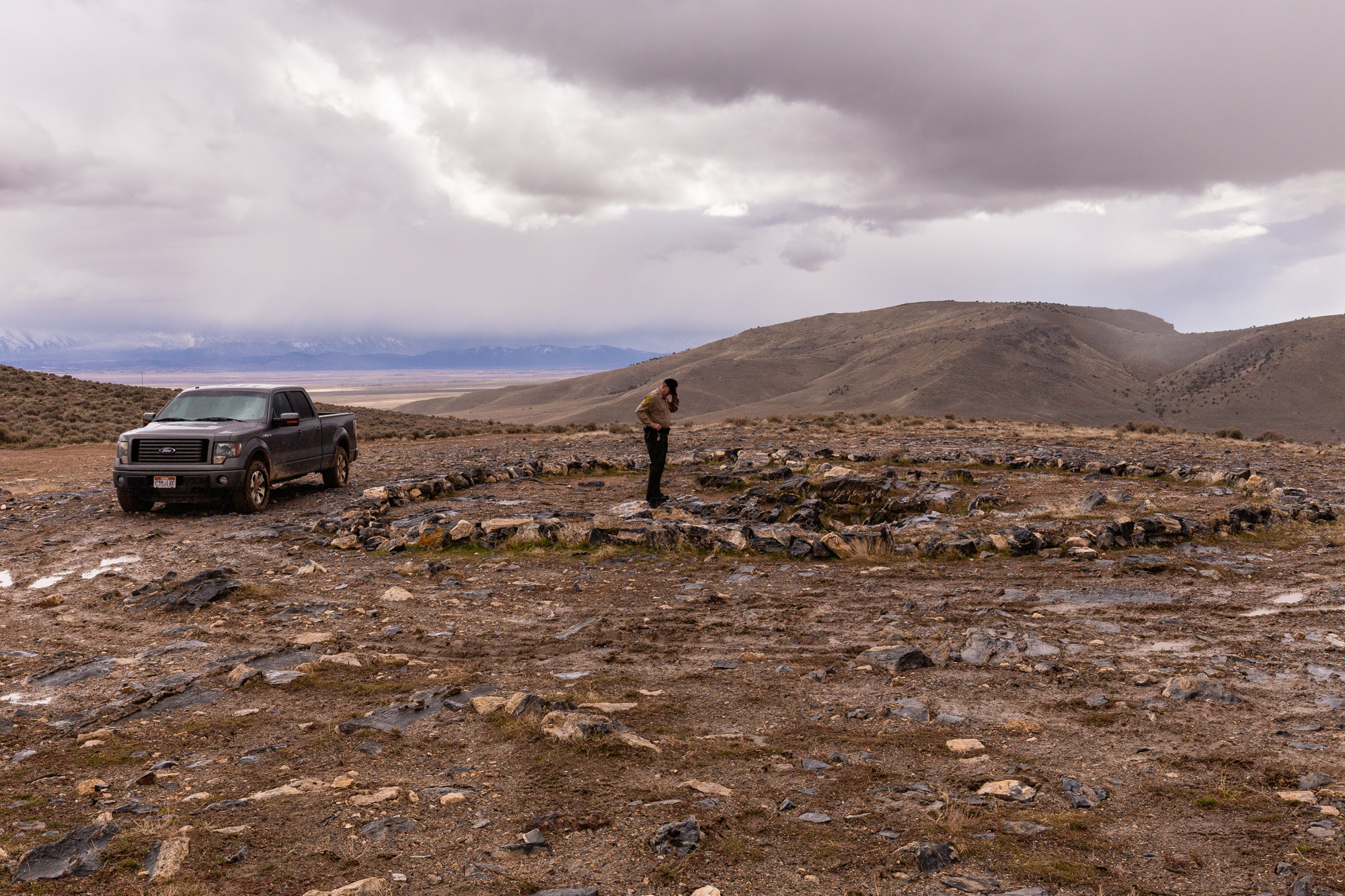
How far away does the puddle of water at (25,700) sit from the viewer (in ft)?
21.3

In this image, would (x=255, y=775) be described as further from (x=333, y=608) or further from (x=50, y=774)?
(x=333, y=608)

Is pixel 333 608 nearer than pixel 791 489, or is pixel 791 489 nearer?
pixel 333 608

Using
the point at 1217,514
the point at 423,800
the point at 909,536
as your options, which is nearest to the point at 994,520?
the point at 909,536

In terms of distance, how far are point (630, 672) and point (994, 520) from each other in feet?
29.1

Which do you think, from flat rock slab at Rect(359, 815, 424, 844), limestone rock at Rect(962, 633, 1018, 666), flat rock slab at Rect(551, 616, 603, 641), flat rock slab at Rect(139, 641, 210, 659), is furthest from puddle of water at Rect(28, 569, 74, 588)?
limestone rock at Rect(962, 633, 1018, 666)

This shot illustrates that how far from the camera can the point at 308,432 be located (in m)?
17.8

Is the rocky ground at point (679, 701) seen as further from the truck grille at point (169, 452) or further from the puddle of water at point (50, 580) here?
the truck grille at point (169, 452)

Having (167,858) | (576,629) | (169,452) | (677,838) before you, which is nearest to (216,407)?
(169,452)

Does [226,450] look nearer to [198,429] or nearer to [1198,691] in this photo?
[198,429]

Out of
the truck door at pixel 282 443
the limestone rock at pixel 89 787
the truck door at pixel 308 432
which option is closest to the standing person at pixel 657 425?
the truck door at pixel 282 443

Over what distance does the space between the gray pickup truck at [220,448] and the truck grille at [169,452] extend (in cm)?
1

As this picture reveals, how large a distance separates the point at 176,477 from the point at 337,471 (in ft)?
15.1

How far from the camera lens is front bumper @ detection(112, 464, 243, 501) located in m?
14.9

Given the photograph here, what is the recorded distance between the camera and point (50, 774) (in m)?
5.17
